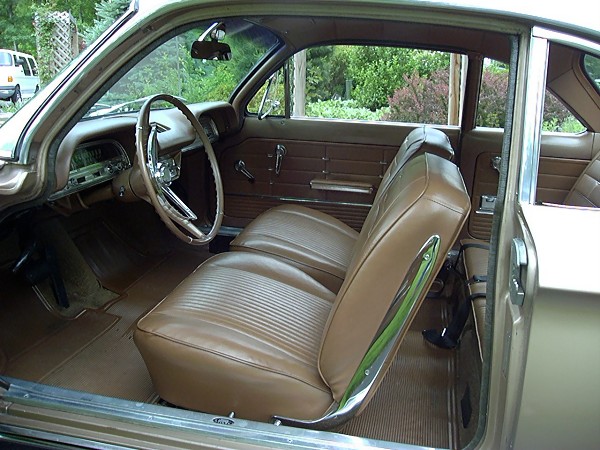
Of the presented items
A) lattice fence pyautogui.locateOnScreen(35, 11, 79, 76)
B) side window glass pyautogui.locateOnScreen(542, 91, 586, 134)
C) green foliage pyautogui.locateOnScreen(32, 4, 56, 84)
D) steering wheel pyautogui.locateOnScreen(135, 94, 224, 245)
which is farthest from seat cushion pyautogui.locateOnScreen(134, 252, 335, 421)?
green foliage pyautogui.locateOnScreen(32, 4, 56, 84)

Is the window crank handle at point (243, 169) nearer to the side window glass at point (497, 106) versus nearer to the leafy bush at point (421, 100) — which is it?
the leafy bush at point (421, 100)

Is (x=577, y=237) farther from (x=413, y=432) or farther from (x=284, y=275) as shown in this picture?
(x=284, y=275)

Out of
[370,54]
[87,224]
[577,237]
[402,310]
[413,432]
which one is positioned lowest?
[413,432]

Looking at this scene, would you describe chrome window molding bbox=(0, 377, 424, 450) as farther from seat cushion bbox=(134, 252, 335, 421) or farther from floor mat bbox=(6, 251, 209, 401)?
floor mat bbox=(6, 251, 209, 401)

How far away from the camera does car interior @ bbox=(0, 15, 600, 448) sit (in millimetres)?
1358

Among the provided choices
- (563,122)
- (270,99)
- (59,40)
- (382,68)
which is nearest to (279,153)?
(270,99)

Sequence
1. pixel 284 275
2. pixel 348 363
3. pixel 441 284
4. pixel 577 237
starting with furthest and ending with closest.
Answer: pixel 441 284 → pixel 284 275 → pixel 348 363 → pixel 577 237

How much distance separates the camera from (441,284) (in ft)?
8.71

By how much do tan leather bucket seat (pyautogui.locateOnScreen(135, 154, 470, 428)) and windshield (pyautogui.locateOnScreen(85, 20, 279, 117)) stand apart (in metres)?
1.09

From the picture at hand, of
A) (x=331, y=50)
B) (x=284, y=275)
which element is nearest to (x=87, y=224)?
(x=284, y=275)

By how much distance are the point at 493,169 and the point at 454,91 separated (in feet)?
1.88

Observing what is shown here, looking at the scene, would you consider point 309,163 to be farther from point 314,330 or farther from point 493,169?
point 314,330

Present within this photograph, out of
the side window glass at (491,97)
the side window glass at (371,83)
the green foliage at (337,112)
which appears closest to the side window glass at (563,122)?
the side window glass at (491,97)

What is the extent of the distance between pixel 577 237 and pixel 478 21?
54cm
